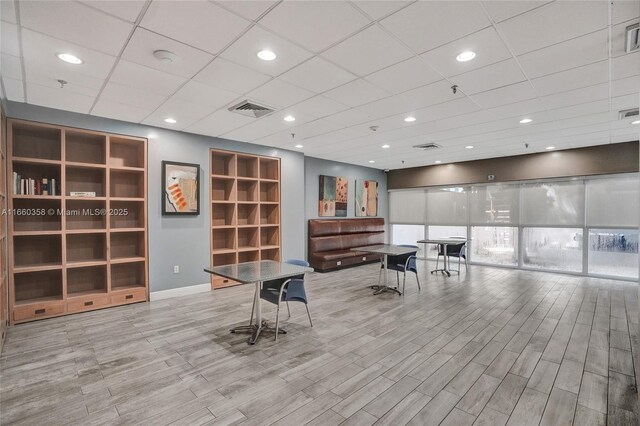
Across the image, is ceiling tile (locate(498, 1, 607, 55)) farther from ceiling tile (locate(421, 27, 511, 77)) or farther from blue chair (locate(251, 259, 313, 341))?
blue chair (locate(251, 259, 313, 341))

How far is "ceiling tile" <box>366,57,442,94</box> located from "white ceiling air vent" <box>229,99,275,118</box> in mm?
1565

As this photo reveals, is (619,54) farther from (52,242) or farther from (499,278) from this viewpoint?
(52,242)

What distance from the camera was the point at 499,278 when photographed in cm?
683

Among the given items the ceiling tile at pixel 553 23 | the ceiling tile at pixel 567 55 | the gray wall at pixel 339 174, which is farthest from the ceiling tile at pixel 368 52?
the gray wall at pixel 339 174

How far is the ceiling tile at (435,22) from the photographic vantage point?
2142mm

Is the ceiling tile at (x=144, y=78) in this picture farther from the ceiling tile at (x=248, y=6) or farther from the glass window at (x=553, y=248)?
the glass window at (x=553, y=248)

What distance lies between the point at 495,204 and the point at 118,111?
8606mm

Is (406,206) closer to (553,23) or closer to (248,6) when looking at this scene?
(553,23)

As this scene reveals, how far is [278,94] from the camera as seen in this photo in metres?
3.70

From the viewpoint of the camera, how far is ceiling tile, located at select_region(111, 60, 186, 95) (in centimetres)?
304

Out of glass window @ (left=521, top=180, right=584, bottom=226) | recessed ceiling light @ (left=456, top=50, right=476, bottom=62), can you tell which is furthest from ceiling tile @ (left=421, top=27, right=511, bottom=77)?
glass window @ (left=521, top=180, right=584, bottom=226)

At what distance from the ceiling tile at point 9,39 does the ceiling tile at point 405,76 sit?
9.90ft

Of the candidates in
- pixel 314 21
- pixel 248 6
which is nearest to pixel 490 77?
pixel 314 21

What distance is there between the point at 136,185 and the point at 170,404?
4.04m
